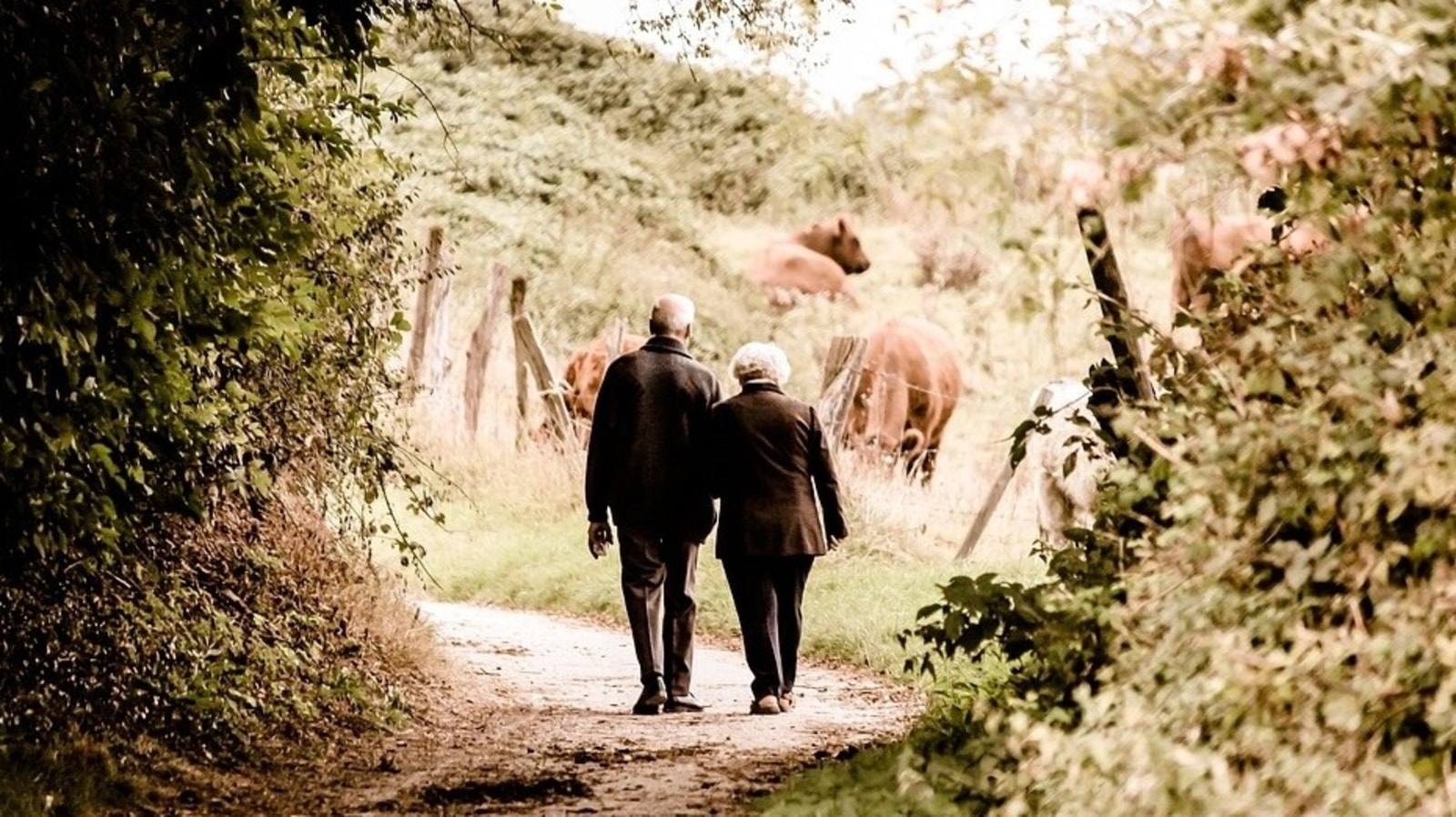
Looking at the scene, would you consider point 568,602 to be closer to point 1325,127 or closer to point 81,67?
point 81,67

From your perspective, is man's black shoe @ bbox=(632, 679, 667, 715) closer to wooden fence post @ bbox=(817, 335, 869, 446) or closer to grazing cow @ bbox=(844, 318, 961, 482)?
wooden fence post @ bbox=(817, 335, 869, 446)

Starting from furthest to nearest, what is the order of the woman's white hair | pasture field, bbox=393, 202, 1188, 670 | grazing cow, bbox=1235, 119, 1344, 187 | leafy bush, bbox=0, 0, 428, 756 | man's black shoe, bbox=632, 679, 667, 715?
pasture field, bbox=393, 202, 1188, 670, the woman's white hair, man's black shoe, bbox=632, 679, 667, 715, leafy bush, bbox=0, 0, 428, 756, grazing cow, bbox=1235, 119, 1344, 187

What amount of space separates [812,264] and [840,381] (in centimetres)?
1747

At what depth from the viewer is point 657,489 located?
29.9 ft

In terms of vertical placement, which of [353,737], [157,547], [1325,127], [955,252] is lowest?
[353,737]

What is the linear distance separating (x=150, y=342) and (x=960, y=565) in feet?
32.2

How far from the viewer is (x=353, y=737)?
26.3ft

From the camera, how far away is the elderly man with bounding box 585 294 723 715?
9148mm

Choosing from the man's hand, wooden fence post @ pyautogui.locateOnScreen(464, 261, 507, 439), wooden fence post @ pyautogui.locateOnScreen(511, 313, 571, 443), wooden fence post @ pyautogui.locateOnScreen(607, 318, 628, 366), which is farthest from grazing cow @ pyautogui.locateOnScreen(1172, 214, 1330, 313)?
wooden fence post @ pyautogui.locateOnScreen(464, 261, 507, 439)

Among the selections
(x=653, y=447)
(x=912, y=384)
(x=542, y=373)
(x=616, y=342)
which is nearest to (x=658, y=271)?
(x=912, y=384)

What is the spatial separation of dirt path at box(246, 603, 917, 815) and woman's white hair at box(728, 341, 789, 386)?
1784mm

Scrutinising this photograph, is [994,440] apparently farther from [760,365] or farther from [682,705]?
[682,705]

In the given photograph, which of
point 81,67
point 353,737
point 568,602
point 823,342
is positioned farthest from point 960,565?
point 823,342

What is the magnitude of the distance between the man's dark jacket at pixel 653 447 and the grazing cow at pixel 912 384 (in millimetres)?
10803
